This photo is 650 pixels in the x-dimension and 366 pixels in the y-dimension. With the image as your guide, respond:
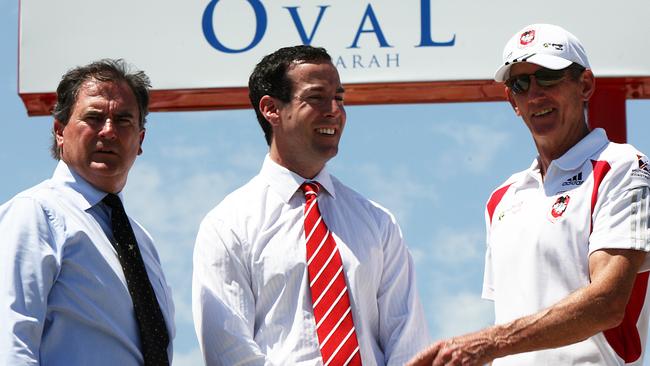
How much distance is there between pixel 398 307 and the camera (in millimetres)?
5277

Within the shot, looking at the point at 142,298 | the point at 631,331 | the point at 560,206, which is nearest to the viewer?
the point at 142,298

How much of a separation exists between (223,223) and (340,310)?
54 cm

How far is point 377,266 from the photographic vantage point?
17.4 feet

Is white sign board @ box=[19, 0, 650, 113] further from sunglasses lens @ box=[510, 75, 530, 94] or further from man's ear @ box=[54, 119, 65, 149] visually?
man's ear @ box=[54, 119, 65, 149]

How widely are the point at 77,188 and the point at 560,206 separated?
162 centimetres

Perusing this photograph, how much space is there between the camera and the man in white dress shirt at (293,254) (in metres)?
5.08

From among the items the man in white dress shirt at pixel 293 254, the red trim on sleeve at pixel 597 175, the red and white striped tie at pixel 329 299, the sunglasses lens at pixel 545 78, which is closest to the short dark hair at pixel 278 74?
the man in white dress shirt at pixel 293 254

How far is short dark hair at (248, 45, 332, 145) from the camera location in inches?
220

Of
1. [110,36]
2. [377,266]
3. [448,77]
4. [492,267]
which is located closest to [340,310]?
[377,266]

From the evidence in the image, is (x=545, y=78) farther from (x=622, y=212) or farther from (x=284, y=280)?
(x=284, y=280)

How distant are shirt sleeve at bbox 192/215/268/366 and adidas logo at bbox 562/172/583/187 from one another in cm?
115

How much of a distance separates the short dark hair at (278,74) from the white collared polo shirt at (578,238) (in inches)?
40.3

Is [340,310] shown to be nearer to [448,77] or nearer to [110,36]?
[448,77]

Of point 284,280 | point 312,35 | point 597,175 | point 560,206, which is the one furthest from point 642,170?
point 312,35
